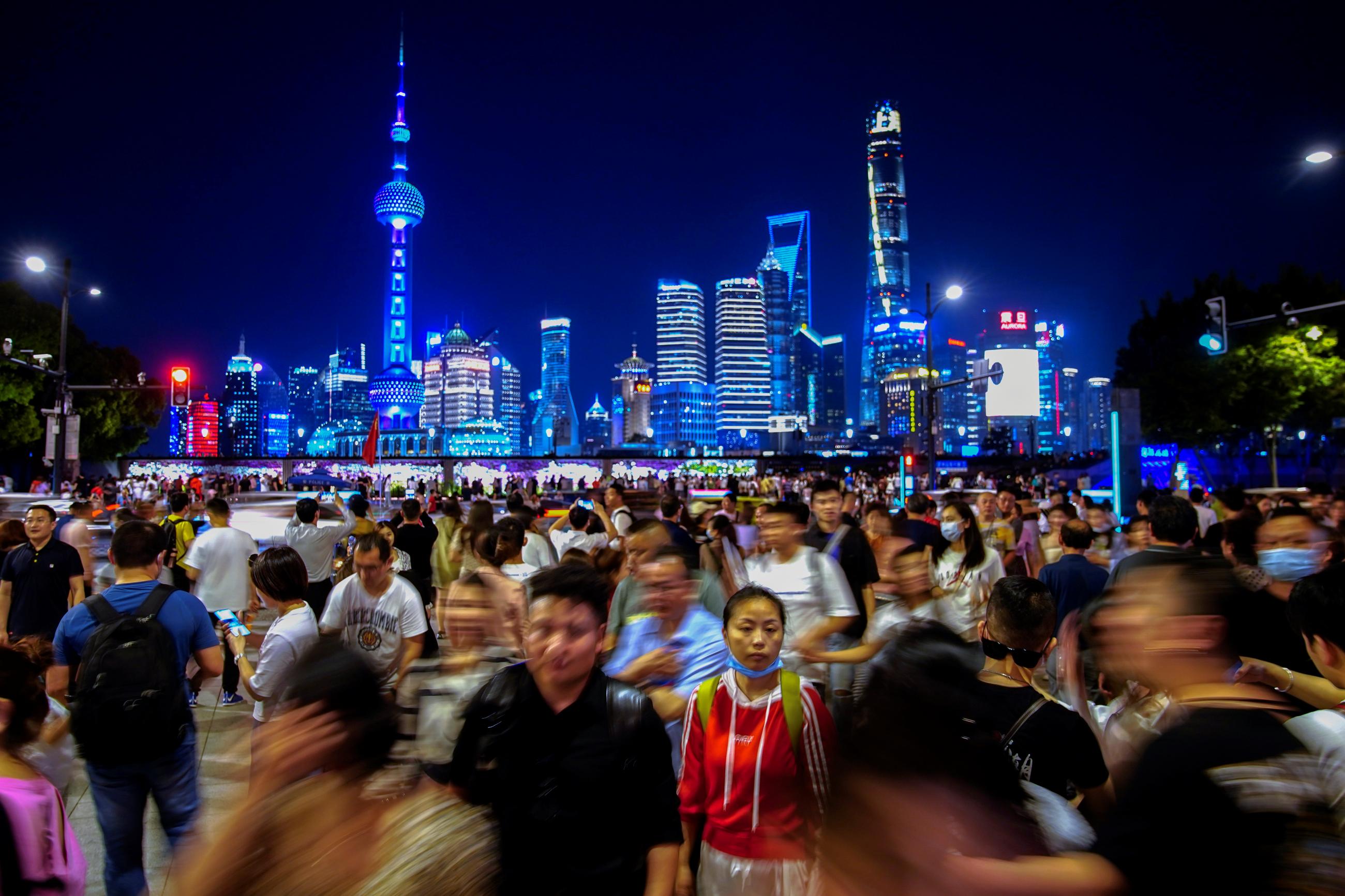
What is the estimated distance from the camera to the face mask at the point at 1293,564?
209 inches

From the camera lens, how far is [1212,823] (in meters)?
1.70

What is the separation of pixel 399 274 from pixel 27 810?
587ft

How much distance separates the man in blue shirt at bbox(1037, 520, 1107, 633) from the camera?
598 cm

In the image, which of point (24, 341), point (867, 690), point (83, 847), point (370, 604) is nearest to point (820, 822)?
point (867, 690)

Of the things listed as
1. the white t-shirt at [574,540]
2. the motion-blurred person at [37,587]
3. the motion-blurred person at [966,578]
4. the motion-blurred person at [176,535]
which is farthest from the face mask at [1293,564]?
the motion-blurred person at [176,535]

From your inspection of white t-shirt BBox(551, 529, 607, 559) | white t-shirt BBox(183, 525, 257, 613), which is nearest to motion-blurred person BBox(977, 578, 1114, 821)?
white t-shirt BBox(551, 529, 607, 559)

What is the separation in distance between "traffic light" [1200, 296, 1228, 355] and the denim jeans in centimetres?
1695

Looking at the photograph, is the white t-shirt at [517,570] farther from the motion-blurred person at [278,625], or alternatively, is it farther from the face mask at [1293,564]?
the face mask at [1293,564]

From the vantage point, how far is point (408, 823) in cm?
187

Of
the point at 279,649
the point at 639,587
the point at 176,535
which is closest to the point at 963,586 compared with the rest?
the point at 639,587

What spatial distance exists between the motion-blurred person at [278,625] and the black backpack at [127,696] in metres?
0.41

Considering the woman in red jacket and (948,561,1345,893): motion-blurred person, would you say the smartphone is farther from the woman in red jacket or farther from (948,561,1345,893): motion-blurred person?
(948,561,1345,893): motion-blurred person

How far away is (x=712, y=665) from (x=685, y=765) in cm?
88

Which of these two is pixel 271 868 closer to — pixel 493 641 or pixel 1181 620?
pixel 493 641
